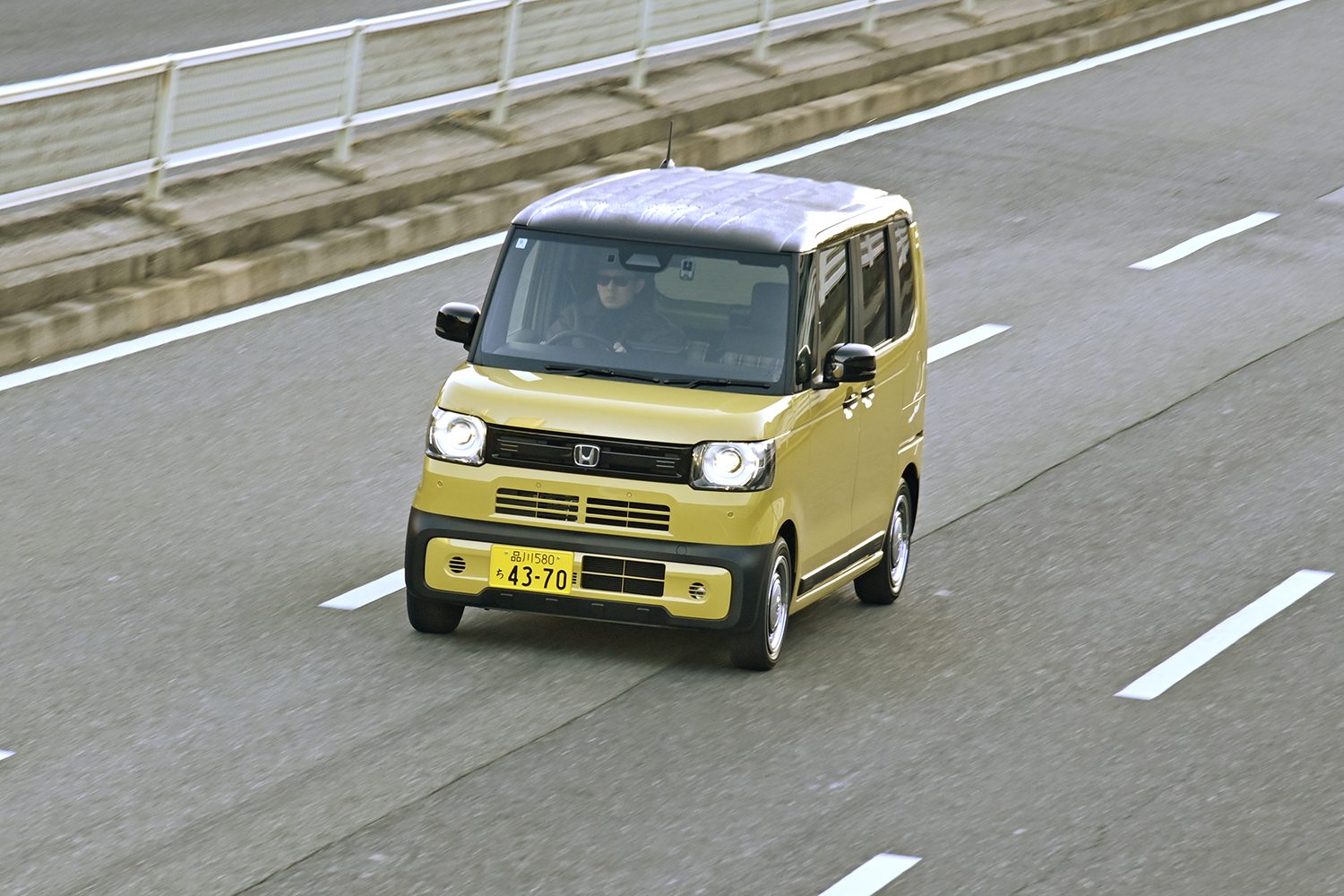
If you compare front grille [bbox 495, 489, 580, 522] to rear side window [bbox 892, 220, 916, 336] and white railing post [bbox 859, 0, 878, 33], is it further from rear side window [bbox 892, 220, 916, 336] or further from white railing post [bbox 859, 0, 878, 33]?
white railing post [bbox 859, 0, 878, 33]

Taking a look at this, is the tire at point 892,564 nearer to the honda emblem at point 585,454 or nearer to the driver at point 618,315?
the driver at point 618,315

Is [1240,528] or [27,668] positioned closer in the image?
[27,668]

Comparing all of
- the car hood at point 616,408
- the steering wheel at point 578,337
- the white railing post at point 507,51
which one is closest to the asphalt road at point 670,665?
the car hood at point 616,408

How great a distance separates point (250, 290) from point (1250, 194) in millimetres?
10012

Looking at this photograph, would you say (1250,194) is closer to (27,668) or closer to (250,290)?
(250,290)

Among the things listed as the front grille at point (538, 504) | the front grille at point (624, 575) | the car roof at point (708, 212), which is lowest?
the front grille at point (624, 575)

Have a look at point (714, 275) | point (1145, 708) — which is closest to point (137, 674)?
point (714, 275)

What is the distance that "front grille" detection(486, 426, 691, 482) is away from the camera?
9367 mm

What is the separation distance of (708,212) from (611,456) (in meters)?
1.38

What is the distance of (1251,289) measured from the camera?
60.0 feet

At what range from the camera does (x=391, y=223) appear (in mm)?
17719

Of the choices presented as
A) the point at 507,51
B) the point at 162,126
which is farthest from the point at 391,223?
the point at 507,51

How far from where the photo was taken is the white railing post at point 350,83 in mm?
17578

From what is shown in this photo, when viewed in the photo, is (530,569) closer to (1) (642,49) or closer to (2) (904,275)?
(2) (904,275)
